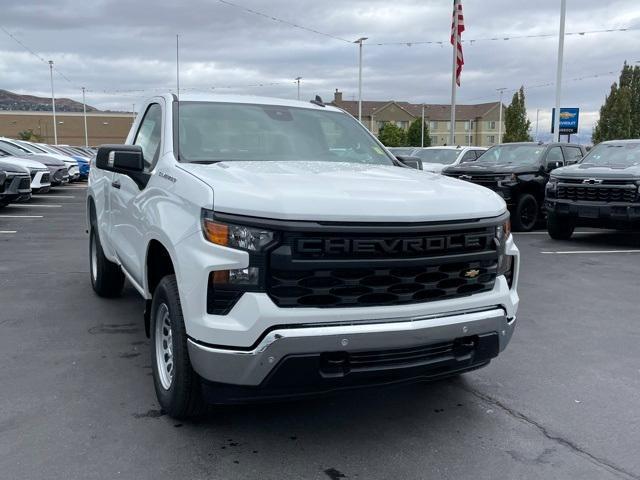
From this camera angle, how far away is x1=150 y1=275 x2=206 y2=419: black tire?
3.21 meters

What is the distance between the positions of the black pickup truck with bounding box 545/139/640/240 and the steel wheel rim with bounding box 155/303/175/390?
835 centimetres

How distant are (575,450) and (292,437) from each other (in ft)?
4.93

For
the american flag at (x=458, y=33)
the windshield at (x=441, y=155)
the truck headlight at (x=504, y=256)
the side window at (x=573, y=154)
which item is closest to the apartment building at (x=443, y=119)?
the american flag at (x=458, y=33)

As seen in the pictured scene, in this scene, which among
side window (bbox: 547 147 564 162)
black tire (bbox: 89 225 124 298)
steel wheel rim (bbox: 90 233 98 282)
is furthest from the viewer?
side window (bbox: 547 147 564 162)

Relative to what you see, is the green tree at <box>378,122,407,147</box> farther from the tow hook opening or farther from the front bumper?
the tow hook opening

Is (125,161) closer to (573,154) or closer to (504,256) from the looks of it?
(504,256)

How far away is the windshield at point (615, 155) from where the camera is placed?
35.0 ft

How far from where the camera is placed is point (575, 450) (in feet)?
10.8

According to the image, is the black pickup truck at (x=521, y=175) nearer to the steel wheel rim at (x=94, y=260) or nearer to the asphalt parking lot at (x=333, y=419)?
the asphalt parking lot at (x=333, y=419)

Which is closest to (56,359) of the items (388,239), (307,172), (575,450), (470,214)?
(307,172)

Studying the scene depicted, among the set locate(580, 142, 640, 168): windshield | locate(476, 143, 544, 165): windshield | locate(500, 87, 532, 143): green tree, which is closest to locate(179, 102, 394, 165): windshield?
locate(580, 142, 640, 168): windshield

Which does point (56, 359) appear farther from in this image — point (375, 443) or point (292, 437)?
point (375, 443)

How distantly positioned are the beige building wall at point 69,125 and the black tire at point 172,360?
100 m

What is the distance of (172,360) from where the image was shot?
133 inches
